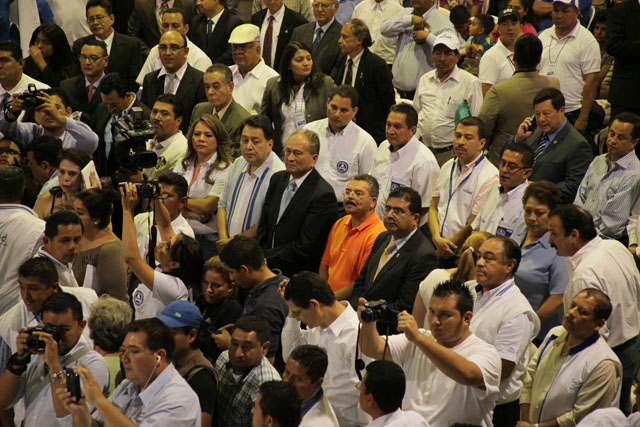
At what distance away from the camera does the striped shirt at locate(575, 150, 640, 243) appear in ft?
20.8

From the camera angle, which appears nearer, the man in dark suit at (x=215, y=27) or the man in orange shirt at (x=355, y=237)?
the man in orange shirt at (x=355, y=237)

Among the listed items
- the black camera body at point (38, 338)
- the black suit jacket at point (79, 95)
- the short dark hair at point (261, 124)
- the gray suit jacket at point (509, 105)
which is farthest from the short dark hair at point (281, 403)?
the black suit jacket at point (79, 95)

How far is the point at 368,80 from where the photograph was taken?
26.6 ft

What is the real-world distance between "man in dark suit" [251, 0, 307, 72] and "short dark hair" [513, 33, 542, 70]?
A: 2.62 metres

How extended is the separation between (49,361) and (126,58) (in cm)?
549

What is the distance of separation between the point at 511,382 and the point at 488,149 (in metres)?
3.10

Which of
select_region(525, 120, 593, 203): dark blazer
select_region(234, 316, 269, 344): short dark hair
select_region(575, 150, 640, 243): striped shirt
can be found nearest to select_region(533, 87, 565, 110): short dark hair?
select_region(525, 120, 593, 203): dark blazer

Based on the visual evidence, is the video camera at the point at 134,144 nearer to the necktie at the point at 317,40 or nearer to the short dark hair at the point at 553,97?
the short dark hair at the point at 553,97

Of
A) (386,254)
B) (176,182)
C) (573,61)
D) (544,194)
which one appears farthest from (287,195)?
(573,61)

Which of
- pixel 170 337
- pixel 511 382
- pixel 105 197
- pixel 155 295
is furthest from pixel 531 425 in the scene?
pixel 105 197

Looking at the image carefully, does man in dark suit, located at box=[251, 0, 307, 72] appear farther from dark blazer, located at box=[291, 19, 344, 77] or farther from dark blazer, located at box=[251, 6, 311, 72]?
dark blazer, located at box=[291, 19, 344, 77]

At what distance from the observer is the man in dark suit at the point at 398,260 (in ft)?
18.3

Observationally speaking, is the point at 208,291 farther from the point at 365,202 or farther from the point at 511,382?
the point at 511,382

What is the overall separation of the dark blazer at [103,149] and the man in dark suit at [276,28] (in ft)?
5.64
